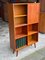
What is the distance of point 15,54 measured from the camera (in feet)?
9.89

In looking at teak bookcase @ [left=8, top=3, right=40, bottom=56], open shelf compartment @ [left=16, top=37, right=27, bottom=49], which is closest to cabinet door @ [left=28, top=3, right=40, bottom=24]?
teak bookcase @ [left=8, top=3, right=40, bottom=56]

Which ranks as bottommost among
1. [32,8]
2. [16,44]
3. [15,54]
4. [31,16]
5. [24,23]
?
[15,54]

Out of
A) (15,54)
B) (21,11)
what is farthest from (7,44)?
(21,11)

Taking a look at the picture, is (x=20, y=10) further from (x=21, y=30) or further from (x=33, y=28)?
(x=33, y=28)

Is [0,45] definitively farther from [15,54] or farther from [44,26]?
[44,26]

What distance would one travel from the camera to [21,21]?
10.2 feet

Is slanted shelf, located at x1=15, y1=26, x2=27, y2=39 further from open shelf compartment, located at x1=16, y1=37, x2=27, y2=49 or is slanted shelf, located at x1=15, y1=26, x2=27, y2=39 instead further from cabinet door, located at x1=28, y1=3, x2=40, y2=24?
cabinet door, located at x1=28, y1=3, x2=40, y2=24

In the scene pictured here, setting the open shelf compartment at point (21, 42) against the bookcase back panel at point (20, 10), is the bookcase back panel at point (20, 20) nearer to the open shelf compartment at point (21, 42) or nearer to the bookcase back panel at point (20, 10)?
the bookcase back panel at point (20, 10)

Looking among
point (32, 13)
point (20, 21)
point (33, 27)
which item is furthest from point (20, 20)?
point (33, 27)

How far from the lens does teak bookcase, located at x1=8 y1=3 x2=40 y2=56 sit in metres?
2.84

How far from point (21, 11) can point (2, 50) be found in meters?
1.27

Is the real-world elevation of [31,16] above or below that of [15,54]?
above

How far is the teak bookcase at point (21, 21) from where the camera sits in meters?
2.84

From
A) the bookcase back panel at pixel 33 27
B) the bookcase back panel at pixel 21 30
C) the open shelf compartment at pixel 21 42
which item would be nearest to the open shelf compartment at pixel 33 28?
the bookcase back panel at pixel 33 27
